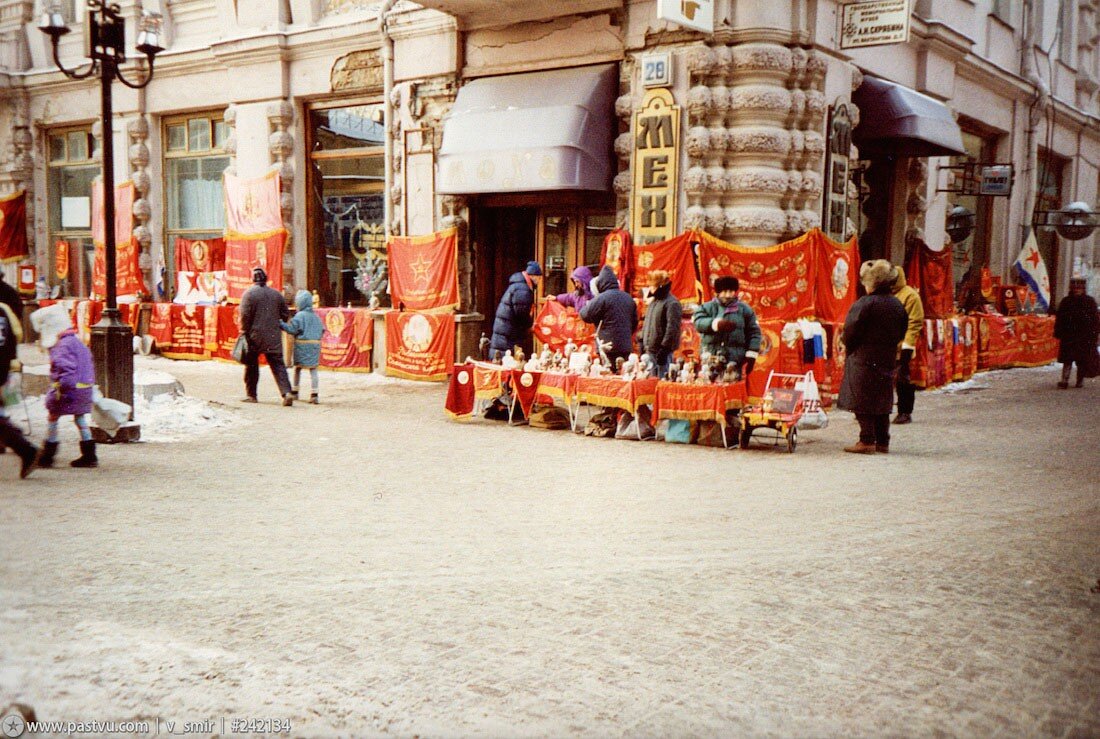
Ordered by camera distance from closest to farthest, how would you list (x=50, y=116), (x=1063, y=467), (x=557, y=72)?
(x=1063, y=467) < (x=557, y=72) < (x=50, y=116)

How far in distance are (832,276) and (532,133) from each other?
475 cm

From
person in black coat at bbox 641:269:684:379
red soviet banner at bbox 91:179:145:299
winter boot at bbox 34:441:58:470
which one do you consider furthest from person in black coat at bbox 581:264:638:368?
red soviet banner at bbox 91:179:145:299

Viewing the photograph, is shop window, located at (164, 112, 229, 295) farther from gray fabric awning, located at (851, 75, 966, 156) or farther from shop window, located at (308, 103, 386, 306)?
gray fabric awning, located at (851, 75, 966, 156)

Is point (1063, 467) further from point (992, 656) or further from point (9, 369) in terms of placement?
point (9, 369)

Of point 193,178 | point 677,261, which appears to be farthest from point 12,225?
point 677,261

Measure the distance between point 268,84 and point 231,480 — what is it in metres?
12.3

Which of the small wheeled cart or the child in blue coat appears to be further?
the child in blue coat

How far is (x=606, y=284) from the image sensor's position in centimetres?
1143

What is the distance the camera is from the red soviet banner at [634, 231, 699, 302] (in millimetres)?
12625

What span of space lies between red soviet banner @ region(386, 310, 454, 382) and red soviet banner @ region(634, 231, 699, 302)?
12.7 feet

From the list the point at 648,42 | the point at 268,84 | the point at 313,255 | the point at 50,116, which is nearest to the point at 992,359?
the point at 648,42

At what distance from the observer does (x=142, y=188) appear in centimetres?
2053

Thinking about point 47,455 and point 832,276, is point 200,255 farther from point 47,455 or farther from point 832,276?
point 832,276

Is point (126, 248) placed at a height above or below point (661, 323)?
above
